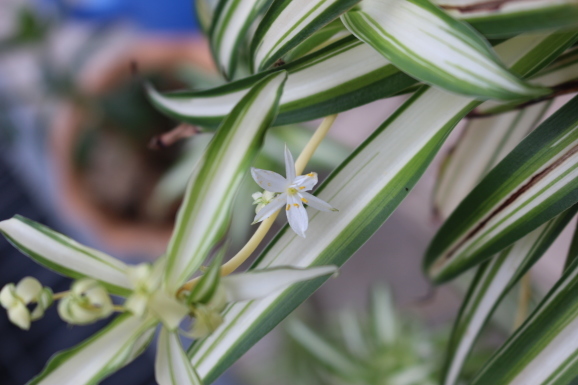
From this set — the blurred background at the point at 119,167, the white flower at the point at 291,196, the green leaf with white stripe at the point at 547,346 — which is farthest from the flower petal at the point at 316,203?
the blurred background at the point at 119,167

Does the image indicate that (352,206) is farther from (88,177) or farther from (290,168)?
(88,177)

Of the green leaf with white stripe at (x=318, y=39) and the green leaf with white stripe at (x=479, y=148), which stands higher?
the green leaf with white stripe at (x=479, y=148)

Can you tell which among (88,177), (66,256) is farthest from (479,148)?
(88,177)

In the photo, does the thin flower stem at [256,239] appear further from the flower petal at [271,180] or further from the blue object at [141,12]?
the blue object at [141,12]

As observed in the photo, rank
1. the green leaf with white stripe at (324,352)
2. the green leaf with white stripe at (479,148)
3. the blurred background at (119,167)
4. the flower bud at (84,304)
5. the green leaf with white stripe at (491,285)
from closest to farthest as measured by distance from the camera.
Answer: the flower bud at (84,304)
the green leaf with white stripe at (491,285)
the green leaf with white stripe at (479,148)
the green leaf with white stripe at (324,352)
the blurred background at (119,167)

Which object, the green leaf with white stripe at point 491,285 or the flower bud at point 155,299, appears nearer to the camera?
the flower bud at point 155,299

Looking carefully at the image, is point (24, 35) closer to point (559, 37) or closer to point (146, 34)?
point (146, 34)

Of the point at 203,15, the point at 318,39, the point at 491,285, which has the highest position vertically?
the point at 203,15
